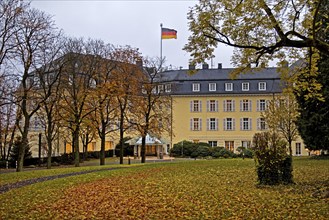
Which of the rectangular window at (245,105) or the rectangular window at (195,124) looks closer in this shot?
the rectangular window at (245,105)

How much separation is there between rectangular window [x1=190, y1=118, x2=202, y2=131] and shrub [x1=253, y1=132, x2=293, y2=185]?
47.0m

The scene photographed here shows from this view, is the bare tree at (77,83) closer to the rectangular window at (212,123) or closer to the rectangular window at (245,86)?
the rectangular window at (212,123)

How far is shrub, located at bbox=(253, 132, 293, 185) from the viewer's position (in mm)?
15000

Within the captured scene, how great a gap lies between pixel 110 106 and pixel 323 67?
57.9ft

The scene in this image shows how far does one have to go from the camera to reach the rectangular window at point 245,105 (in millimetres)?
62188

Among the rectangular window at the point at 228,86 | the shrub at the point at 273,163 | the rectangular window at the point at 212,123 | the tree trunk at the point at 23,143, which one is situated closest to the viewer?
the shrub at the point at 273,163

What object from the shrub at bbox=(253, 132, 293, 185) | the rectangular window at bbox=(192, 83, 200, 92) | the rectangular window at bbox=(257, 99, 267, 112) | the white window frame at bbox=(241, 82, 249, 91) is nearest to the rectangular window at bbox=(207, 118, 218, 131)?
the rectangular window at bbox=(192, 83, 200, 92)

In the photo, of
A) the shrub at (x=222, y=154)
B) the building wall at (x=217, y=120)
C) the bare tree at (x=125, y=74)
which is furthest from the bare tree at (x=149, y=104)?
the building wall at (x=217, y=120)

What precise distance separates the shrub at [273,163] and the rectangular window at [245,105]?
47.1 meters

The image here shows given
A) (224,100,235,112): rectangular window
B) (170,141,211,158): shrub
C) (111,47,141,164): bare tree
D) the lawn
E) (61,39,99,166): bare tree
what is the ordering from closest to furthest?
the lawn, (61,39,99,166): bare tree, (111,47,141,164): bare tree, (170,141,211,158): shrub, (224,100,235,112): rectangular window

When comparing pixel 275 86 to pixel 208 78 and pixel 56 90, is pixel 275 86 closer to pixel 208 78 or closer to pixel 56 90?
pixel 208 78

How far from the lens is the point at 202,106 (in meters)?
62.8

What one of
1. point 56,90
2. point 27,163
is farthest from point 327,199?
point 27,163

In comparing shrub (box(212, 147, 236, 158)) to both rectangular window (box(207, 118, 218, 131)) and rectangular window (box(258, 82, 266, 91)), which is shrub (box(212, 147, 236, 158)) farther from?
rectangular window (box(258, 82, 266, 91))
